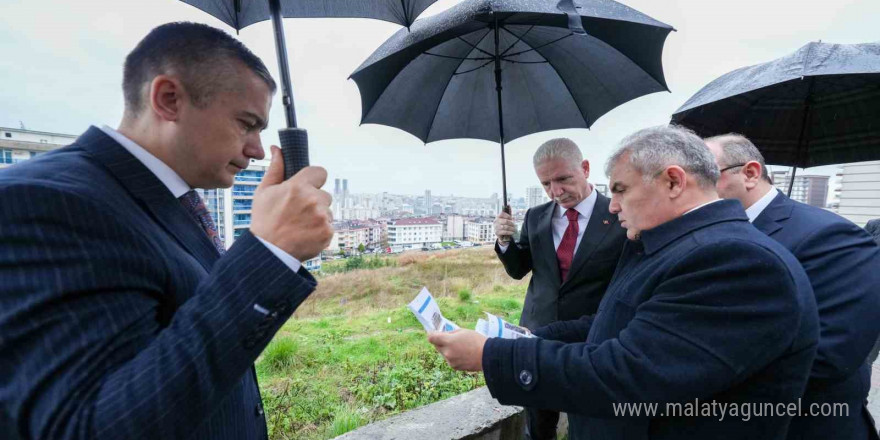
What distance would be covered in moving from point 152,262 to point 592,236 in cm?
244

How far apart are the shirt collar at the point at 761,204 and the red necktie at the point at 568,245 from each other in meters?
0.98

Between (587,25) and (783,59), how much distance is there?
4.73 ft

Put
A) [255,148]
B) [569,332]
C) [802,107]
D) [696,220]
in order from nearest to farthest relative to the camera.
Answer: [255,148] → [696,220] → [569,332] → [802,107]

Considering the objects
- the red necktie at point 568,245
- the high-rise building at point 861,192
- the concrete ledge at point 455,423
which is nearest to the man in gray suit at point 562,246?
the red necktie at point 568,245

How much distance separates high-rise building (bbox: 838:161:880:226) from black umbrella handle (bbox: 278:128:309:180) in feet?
67.9

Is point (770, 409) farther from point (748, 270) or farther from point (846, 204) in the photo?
point (846, 204)

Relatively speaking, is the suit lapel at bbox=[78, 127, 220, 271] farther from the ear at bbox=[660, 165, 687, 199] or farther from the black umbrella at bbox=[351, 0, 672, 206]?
the black umbrella at bbox=[351, 0, 672, 206]

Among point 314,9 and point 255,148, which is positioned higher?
point 314,9

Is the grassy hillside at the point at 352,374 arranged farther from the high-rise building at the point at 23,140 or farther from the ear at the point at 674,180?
the high-rise building at the point at 23,140

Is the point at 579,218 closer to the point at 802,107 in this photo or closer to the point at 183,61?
the point at 802,107

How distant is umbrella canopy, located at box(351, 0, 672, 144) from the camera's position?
2.60m

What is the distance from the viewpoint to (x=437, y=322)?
5.73 feet

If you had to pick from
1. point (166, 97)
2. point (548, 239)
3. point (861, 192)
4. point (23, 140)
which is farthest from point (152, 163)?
point (861, 192)

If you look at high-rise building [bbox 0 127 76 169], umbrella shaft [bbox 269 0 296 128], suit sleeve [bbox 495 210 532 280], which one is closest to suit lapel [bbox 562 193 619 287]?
suit sleeve [bbox 495 210 532 280]
